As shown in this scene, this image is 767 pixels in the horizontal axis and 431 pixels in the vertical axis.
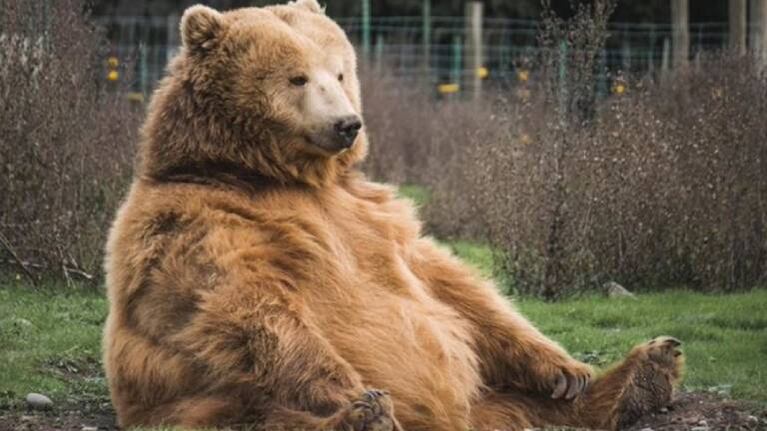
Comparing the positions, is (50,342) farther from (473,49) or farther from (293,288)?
(473,49)

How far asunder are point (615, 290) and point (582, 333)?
170 cm

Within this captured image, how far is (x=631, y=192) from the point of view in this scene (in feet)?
37.9

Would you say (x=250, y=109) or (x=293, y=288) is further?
(x=250, y=109)

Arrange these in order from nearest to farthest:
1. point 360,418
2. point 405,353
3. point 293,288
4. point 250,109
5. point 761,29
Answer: point 360,418
point 293,288
point 405,353
point 250,109
point 761,29

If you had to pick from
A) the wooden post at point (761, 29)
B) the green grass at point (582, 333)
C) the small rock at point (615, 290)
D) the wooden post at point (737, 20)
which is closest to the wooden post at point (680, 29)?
the wooden post at point (761, 29)

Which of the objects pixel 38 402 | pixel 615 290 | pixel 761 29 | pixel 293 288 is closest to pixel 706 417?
pixel 293 288

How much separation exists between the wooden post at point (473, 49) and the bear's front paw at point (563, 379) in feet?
49.6

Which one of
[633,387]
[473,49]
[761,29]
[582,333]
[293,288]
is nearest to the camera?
[293,288]

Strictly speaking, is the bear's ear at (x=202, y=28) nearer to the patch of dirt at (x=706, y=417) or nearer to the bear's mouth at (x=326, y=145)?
the bear's mouth at (x=326, y=145)

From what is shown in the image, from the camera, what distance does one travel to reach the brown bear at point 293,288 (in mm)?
5898

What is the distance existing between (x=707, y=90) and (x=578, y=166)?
211 cm

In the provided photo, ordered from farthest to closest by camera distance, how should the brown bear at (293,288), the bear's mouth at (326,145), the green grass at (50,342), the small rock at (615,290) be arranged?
the small rock at (615,290) → the green grass at (50,342) → the bear's mouth at (326,145) → the brown bear at (293,288)

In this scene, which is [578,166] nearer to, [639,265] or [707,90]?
[639,265]

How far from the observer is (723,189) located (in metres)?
11.5
